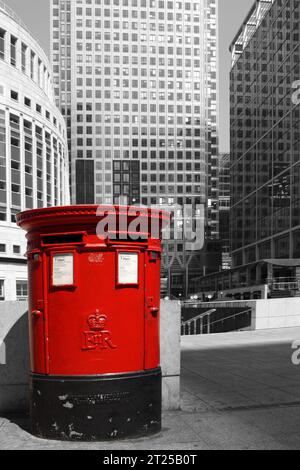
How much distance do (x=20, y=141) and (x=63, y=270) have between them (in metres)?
56.4

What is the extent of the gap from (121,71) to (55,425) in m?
148

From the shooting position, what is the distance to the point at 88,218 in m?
4.89

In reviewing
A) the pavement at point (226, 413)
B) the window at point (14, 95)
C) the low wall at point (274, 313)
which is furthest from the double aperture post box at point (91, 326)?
the window at point (14, 95)

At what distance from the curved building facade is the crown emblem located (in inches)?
2001

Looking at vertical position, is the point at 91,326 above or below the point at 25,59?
below

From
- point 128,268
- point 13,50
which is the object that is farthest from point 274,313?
point 13,50

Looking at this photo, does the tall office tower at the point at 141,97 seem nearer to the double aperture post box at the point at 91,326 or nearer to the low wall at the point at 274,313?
the low wall at the point at 274,313

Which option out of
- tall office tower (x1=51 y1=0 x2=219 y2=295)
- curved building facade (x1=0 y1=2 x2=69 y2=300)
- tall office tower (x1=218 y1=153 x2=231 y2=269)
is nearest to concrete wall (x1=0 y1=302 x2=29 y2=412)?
curved building facade (x1=0 y1=2 x2=69 y2=300)

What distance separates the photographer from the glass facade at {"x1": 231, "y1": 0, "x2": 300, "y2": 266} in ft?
208

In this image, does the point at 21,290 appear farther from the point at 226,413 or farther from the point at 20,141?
the point at 226,413

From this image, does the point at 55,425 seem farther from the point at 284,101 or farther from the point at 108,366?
the point at 284,101

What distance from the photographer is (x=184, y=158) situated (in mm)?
146875

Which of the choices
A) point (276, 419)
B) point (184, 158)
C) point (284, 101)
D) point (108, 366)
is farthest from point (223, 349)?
point (184, 158)

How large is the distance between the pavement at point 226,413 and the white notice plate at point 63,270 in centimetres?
126
